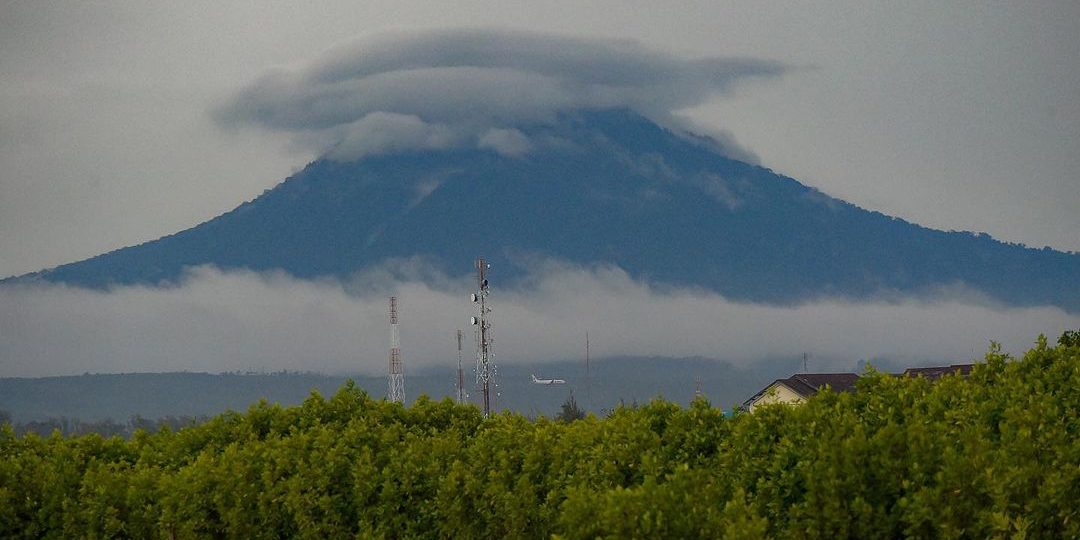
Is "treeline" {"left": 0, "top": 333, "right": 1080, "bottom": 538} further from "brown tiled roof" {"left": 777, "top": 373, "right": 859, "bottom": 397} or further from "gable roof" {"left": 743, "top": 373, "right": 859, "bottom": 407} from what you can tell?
"brown tiled roof" {"left": 777, "top": 373, "right": 859, "bottom": 397}

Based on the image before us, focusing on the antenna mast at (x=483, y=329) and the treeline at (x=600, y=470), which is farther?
the antenna mast at (x=483, y=329)

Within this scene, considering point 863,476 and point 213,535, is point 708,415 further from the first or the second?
point 213,535

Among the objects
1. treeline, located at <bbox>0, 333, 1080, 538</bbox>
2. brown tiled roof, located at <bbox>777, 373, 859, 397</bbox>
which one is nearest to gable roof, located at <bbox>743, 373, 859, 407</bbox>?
brown tiled roof, located at <bbox>777, 373, 859, 397</bbox>

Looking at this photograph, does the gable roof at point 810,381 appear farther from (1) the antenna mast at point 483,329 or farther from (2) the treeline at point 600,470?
(2) the treeline at point 600,470

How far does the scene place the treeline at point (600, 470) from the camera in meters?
8.21

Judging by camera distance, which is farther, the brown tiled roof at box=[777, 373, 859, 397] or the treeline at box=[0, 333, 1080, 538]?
the brown tiled roof at box=[777, 373, 859, 397]

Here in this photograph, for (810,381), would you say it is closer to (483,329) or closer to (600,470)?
(483,329)

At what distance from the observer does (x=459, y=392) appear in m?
61.5

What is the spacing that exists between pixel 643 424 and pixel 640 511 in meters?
2.21

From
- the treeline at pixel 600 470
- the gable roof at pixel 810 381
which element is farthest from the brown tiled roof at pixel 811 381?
the treeline at pixel 600 470

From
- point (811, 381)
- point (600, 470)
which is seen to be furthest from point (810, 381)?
point (600, 470)

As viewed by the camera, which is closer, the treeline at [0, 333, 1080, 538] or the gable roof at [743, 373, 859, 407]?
the treeline at [0, 333, 1080, 538]

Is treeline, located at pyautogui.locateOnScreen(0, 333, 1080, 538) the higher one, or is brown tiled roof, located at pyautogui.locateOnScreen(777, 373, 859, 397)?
treeline, located at pyautogui.locateOnScreen(0, 333, 1080, 538)

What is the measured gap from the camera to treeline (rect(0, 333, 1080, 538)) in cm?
821
